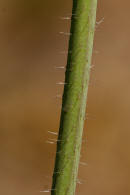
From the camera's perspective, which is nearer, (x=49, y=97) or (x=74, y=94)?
(x=74, y=94)

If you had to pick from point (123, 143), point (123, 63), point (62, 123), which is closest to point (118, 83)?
point (123, 63)

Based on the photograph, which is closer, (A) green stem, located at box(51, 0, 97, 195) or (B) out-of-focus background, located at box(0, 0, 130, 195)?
(A) green stem, located at box(51, 0, 97, 195)

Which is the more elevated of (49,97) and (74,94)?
(74,94)

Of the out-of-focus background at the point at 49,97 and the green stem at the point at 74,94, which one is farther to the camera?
the out-of-focus background at the point at 49,97
